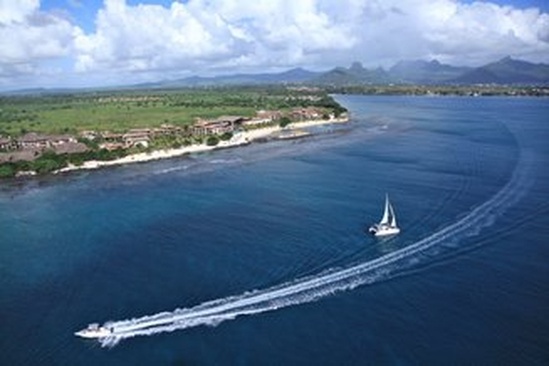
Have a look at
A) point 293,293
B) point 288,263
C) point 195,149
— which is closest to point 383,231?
point 288,263

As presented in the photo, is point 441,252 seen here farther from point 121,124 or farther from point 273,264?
point 121,124

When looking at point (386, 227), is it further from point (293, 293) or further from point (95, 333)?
point (95, 333)

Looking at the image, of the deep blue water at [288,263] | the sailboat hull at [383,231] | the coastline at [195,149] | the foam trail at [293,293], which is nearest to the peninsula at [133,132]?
the coastline at [195,149]

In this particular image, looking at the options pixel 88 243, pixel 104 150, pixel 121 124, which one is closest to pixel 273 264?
pixel 88 243

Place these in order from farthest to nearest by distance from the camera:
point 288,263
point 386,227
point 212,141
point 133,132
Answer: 1. point 212,141
2. point 133,132
3. point 386,227
4. point 288,263

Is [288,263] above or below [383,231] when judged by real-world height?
below

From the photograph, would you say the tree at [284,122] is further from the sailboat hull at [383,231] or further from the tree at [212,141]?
the sailboat hull at [383,231]
